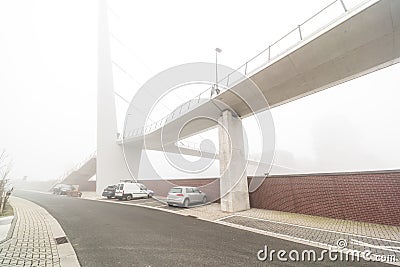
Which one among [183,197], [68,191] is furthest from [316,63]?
[68,191]

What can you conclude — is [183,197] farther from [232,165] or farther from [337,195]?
[337,195]

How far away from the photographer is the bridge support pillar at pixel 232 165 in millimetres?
11539

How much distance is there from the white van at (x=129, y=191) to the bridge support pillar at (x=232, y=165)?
33.0 ft

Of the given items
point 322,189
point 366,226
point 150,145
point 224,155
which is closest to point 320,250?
point 366,226

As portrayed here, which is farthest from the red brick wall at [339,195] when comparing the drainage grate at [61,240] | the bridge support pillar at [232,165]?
the drainage grate at [61,240]

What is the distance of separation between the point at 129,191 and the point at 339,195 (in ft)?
52.2

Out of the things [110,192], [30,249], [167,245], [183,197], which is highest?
[30,249]

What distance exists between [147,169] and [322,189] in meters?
19.5

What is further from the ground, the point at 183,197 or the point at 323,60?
the point at 323,60

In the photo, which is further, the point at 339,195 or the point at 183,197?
the point at 183,197

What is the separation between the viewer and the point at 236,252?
470cm

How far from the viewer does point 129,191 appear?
59.3 feet

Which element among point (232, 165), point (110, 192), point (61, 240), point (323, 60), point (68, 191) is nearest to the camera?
point (61, 240)

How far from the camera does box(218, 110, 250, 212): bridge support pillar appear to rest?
11539 mm
